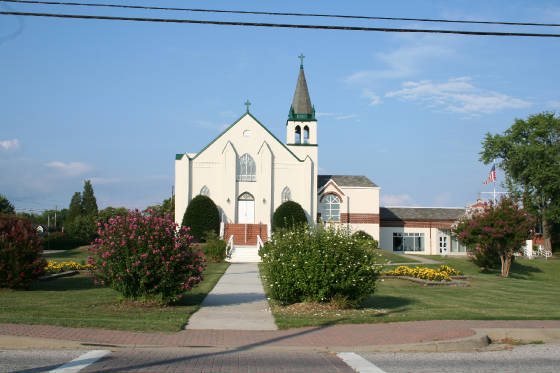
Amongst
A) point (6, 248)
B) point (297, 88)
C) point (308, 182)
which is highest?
point (297, 88)

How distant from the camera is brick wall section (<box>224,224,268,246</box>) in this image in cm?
4200

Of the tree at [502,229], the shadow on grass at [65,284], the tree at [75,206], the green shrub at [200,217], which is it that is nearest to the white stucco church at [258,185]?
the green shrub at [200,217]

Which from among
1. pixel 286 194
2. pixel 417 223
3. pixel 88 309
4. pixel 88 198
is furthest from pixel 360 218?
pixel 88 198

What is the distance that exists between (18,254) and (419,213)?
4163 centimetres

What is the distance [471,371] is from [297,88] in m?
45.4

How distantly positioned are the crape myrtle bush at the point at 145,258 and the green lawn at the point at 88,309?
0.48 metres

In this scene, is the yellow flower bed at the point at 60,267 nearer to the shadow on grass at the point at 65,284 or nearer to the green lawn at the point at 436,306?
the shadow on grass at the point at 65,284

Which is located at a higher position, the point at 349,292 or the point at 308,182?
the point at 308,182

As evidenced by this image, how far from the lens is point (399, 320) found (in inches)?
446

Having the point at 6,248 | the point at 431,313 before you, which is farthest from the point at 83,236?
the point at 431,313

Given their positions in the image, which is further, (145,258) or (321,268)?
(321,268)

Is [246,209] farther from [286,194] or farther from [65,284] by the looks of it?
[65,284]

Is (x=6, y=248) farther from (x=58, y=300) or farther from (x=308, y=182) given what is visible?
(x=308, y=182)

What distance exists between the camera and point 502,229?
28.0 m
